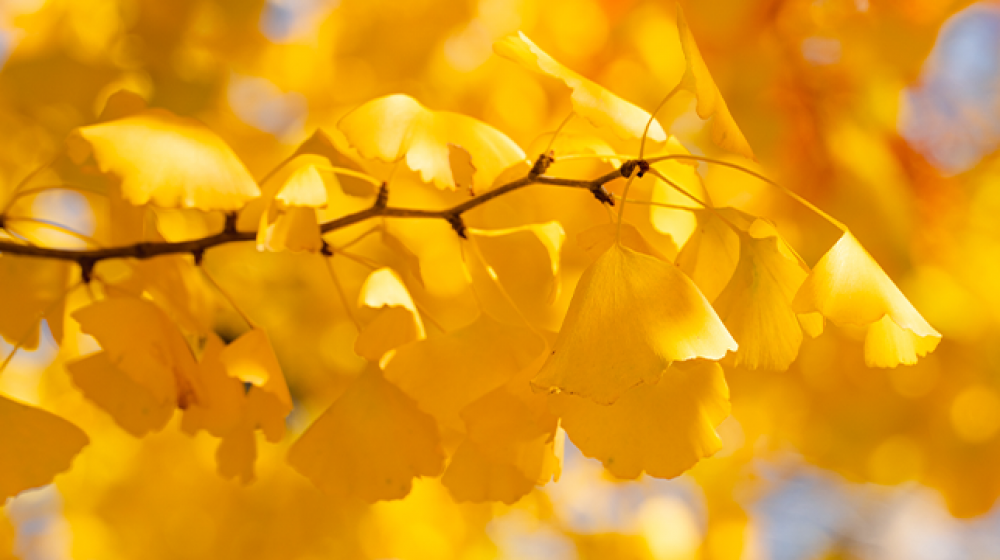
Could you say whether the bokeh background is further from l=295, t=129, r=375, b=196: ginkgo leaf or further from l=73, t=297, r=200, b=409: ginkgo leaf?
l=73, t=297, r=200, b=409: ginkgo leaf

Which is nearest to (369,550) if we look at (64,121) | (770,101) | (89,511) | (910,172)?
(89,511)

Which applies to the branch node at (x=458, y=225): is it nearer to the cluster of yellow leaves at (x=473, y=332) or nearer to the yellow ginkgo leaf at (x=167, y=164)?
the cluster of yellow leaves at (x=473, y=332)

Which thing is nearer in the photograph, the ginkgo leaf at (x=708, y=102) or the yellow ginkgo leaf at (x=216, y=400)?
the ginkgo leaf at (x=708, y=102)

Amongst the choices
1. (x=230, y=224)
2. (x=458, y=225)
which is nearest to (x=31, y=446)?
(x=230, y=224)

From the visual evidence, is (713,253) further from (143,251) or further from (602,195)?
(143,251)

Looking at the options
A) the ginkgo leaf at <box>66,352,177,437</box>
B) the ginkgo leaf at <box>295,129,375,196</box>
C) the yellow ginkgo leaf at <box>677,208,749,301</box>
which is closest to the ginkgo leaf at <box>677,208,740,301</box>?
the yellow ginkgo leaf at <box>677,208,749,301</box>

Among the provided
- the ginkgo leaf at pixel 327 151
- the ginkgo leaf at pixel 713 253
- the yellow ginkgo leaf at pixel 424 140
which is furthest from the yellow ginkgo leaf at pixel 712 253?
the ginkgo leaf at pixel 327 151

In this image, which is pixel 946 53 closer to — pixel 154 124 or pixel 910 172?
pixel 910 172
